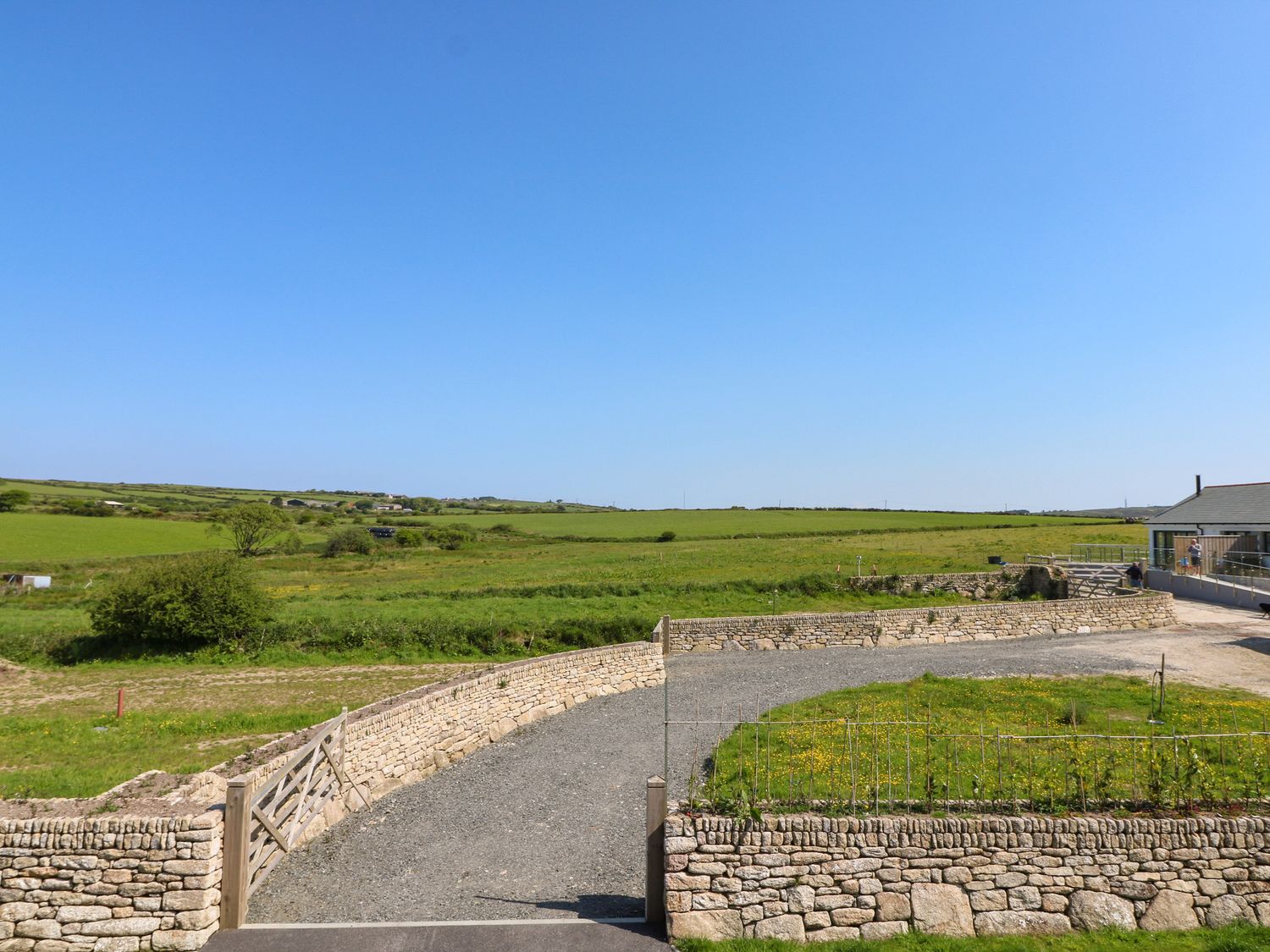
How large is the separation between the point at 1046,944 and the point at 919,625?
2091 centimetres

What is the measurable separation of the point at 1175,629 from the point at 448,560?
50889 mm

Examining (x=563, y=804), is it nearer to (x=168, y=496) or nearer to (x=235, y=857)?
(x=235, y=857)

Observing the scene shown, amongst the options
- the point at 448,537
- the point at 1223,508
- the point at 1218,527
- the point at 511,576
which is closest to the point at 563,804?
the point at 511,576

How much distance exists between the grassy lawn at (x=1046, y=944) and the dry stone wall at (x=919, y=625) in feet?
61.2

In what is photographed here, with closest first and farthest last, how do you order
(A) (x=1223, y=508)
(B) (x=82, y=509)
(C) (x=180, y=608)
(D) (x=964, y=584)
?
1. (C) (x=180, y=608)
2. (D) (x=964, y=584)
3. (A) (x=1223, y=508)
4. (B) (x=82, y=509)

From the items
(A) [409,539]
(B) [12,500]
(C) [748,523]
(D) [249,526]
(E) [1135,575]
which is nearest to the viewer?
(E) [1135,575]

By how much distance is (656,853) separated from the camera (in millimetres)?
8688

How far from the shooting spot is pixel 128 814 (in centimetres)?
890

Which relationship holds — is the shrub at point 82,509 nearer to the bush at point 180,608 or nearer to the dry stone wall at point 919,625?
the bush at point 180,608

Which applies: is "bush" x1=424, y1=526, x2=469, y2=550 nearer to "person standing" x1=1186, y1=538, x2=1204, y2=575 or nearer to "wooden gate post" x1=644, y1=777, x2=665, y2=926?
"person standing" x1=1186, y1=538, x2=1204, y2=575

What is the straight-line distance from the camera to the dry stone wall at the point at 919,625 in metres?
27.1

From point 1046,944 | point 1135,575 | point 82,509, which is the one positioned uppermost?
point 82,509

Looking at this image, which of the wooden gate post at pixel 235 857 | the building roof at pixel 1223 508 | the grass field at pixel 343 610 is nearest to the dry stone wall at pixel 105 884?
the wooden gate post at pixel 235 857

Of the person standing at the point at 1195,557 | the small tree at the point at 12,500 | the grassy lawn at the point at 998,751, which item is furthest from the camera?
the small tree at the point at 12,500
